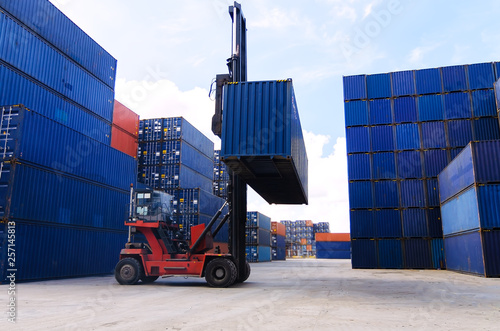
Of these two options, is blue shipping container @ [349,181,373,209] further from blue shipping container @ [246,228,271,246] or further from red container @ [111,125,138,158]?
blue shipping container @ [246,228,271,246]

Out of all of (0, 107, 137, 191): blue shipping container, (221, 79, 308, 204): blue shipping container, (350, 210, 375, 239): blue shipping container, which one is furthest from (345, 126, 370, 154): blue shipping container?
(221, 79, 308, 204): blue shipping container

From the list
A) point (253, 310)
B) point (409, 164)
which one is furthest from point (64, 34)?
point (409, 164)

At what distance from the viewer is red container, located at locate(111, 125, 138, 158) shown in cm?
2803

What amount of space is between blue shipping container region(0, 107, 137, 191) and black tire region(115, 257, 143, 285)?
5912 millimetres

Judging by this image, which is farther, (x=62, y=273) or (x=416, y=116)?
(x=416, y=116)

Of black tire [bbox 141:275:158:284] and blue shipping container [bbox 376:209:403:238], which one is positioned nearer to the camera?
black tire [bbox 141:275:158:284]

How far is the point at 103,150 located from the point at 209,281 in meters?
10.6

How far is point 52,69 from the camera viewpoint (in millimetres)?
19922

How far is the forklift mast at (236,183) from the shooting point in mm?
14295

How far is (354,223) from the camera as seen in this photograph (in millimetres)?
27250

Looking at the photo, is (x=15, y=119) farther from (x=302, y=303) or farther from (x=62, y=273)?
(x=302, y=303)

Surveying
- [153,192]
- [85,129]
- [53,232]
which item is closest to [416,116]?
[153,192]

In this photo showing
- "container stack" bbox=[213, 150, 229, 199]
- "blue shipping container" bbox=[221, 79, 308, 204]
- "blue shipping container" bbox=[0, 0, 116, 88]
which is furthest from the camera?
"container stack" bbox=[213, 150, 229, 199]

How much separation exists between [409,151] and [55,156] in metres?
23.1
